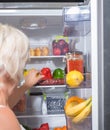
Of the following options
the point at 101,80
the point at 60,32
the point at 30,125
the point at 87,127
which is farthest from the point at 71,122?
the point at 60,32

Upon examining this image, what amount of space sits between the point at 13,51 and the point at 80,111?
718 mm

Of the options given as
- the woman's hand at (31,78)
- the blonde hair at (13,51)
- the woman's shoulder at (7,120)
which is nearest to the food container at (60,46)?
the woman's hand at (31,78)

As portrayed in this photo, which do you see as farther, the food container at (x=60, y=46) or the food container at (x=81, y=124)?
the food container at (x=60, y=46)

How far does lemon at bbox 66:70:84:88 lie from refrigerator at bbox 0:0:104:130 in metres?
0.04

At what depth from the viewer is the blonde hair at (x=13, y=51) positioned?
4.24ft

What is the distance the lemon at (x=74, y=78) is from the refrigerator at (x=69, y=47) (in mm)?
44

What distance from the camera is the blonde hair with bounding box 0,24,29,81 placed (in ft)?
4.24

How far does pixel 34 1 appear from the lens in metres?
2.01

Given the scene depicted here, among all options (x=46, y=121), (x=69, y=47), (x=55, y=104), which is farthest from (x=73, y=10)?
(x=46, y=121)

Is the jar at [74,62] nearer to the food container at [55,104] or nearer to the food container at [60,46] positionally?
the food container at [60,46]

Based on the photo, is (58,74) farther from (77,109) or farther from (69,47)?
(77,109)

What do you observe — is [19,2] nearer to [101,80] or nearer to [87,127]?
[101,80]

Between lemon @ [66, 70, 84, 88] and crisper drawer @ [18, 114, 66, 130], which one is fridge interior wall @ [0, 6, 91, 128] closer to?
crisper drawer @ [18, 114, 66, 130]

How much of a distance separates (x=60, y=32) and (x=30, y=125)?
848 mm
